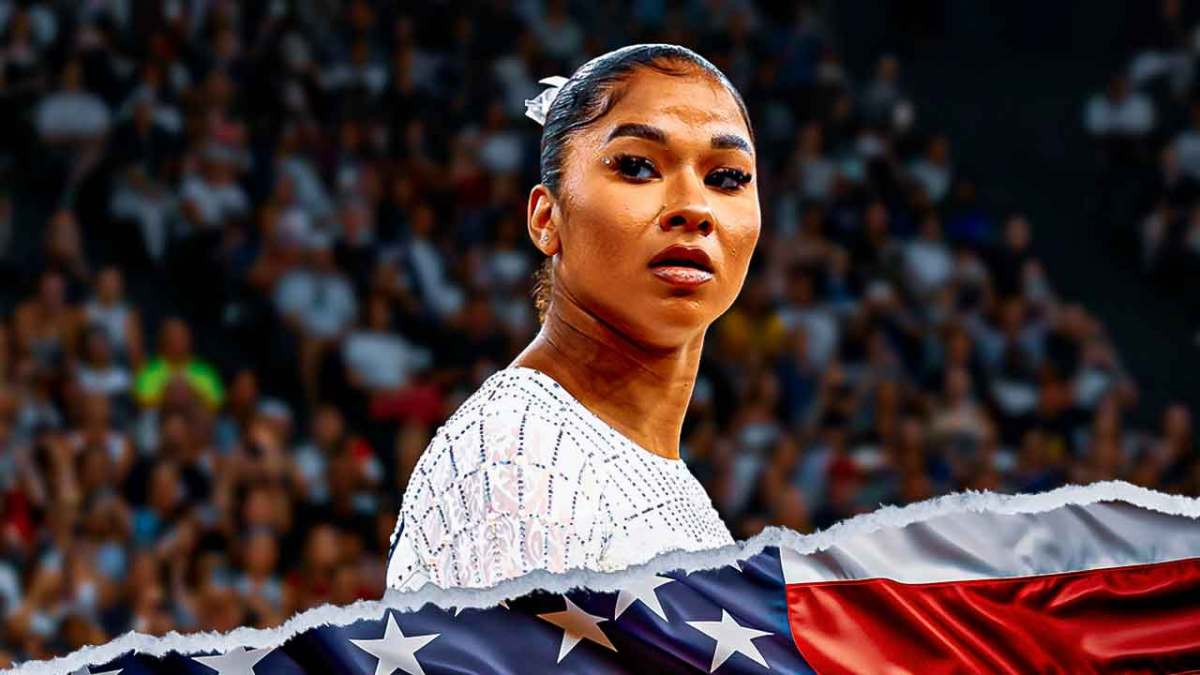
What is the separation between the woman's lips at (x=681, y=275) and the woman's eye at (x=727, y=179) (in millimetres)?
103

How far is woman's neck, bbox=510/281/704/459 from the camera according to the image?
2072 millimetres

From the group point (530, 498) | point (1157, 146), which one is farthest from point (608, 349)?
point (1157, 146)

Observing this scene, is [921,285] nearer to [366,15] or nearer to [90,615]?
[366,15]

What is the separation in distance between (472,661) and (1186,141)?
11254 mm

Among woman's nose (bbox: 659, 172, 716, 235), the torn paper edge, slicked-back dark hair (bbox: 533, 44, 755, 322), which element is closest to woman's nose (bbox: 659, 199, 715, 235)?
woman's nose (bbox: 659, 172, 716, 235)

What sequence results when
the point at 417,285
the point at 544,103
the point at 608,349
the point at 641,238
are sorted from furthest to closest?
the point at 417,285
the point at 544,103
the point at 608,349
the point at 641,238

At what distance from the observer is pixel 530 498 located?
69.3 inches

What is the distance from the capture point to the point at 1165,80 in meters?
12.6

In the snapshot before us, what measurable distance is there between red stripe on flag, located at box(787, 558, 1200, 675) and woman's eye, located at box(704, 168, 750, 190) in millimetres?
521

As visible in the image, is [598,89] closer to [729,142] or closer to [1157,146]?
[729,142]

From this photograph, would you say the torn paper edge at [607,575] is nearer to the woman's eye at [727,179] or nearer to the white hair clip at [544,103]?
the woman's eye at [727,179]

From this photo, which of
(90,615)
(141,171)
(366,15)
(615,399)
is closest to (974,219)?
(366,15)

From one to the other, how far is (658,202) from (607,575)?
0.50 meters

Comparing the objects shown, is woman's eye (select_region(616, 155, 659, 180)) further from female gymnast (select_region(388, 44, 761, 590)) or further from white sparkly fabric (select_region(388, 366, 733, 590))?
white sparkly fabric (select_region(388, 366, 733, 590))
